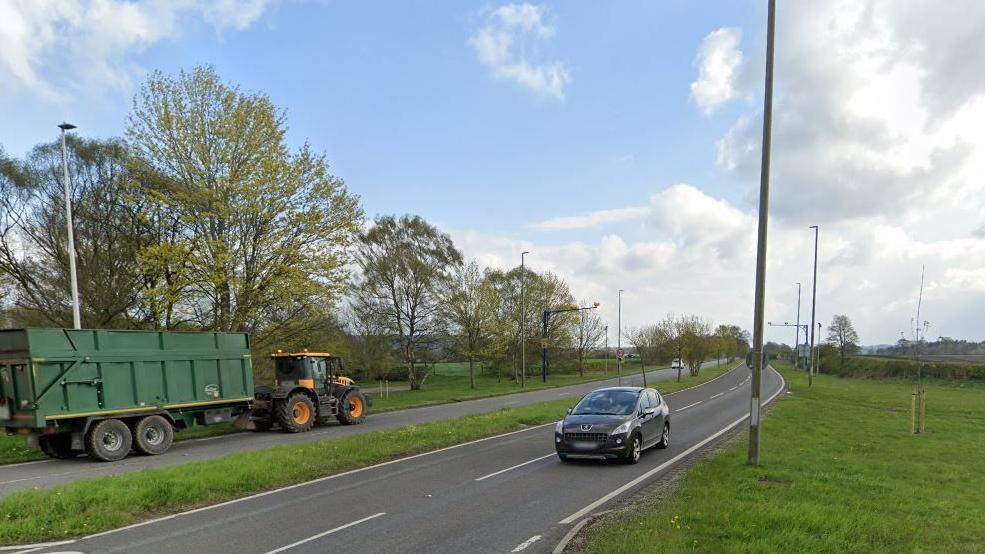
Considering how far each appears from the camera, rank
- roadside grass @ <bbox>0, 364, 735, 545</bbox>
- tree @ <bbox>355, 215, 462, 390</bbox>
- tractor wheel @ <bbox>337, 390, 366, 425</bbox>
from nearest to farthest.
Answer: roadside grass @ <bbox>0, 364, 735, 545</bbox>, tractor wheel @ <bbox>337, 390, 366, 425</bbox>, tree @ <bbox>355, 215, 462, 390</bbox>

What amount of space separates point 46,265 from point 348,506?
24334 mm

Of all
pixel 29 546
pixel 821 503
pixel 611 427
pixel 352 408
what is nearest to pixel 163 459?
pixel 29 546

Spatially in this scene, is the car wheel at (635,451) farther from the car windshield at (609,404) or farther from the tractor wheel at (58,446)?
the tractor wheel at (58,446)

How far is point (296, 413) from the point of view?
66.1ft

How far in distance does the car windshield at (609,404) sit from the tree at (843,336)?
8110cm

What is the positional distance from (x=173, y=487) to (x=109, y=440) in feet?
22.2

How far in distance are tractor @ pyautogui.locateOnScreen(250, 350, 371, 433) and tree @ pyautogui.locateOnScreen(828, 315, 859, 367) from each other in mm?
78923

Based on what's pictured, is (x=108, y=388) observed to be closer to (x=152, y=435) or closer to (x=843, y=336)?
(x=152, y=435)

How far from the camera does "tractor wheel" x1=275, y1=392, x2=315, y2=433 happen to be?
19.5 meters

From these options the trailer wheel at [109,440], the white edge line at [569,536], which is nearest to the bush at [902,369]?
the white edge line at [569,536]

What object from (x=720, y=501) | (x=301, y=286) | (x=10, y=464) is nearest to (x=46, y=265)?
(x=301, y=286)

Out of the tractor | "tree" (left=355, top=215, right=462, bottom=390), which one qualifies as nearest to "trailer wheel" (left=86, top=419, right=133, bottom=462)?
the tractor

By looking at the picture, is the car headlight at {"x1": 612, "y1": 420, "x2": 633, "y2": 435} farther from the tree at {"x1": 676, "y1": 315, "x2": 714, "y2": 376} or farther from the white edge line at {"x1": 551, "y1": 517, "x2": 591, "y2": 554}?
the tree at {"x1": 676, "y1": 315, "x2": 714, "y2": 376}

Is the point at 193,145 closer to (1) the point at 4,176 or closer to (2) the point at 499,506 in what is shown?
(1) the point at 4,176
